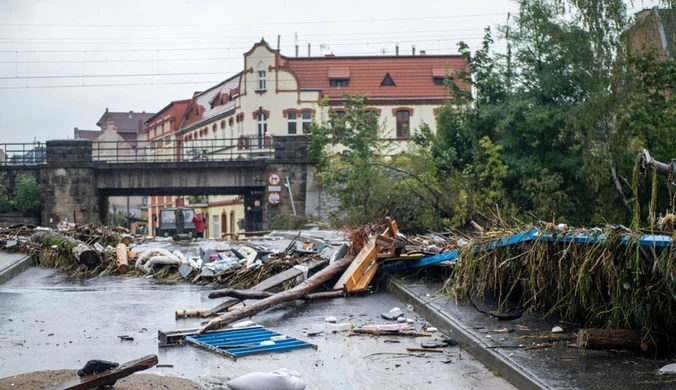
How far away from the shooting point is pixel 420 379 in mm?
7793

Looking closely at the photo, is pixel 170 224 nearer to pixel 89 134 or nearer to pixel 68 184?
pixel 68 184

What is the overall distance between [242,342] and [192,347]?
1.64 ft

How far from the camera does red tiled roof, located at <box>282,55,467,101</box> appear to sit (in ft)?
243

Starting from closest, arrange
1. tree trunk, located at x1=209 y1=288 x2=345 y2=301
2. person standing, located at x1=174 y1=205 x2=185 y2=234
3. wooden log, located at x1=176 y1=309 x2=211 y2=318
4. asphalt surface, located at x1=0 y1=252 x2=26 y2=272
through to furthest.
→ tree trunk, located at x1=209 y1=288 x2=345 y2=301
wooden log, located at x1=176 y1=309 x2=211 y2=318
asphalt surface, located at x1=0 y1=252 x2=26 y2=272
person standing, located at x1=174 y1=205 x2=185 y2=234

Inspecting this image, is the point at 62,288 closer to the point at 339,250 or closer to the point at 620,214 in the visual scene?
the point at 339,250

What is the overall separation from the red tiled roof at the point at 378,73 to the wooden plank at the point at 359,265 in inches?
2332

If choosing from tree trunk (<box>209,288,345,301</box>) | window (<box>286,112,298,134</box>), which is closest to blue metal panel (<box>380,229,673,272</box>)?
tree trunk (<box>209,288,345,301</box>)

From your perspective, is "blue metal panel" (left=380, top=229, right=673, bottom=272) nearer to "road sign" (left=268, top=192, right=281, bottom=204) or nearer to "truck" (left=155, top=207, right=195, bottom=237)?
"road sign" (left=268, top=192, right=281, bottom=204)

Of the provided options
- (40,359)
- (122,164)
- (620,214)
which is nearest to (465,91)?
(620,214)

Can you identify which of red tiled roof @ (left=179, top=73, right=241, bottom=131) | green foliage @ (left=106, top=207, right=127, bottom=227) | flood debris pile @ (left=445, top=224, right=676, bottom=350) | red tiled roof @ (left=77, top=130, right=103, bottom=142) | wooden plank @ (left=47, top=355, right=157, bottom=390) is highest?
red tiled roof @ (left=77, top=130, right=103, bottom=142)

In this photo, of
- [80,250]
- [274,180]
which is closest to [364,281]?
[80,250]

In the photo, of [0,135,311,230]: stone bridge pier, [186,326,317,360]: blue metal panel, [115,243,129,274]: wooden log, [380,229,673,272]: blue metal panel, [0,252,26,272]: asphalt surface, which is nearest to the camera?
[380,229,673,272]: blue metal panel

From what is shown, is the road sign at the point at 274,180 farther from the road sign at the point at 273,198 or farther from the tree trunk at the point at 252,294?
the tree trunk at the point at 252,294

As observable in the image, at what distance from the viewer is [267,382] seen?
278 inches
